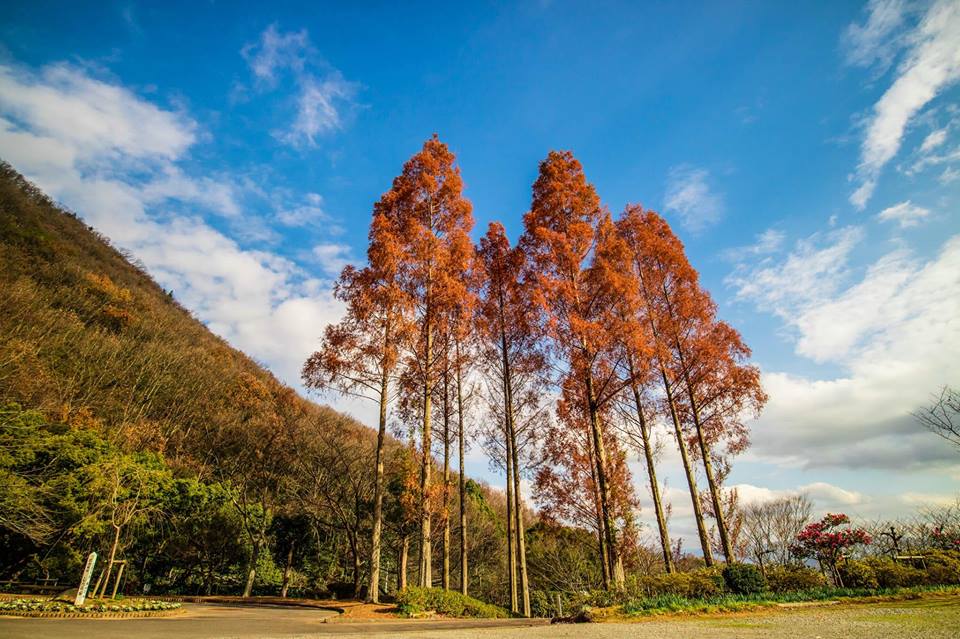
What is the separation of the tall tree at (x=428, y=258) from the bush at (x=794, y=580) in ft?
28.0

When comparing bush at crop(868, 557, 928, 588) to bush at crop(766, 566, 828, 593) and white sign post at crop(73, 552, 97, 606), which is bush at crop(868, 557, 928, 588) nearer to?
bush at crop(766, 566, 828, 593)

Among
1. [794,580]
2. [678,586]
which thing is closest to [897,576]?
[794,580]

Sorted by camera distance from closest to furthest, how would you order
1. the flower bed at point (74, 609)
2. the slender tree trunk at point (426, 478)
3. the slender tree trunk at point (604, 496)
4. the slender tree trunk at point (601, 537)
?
the flower bed at point (74, 609) < the slender tree trunk at point (604, 496) < the slender tree trunk at point (601, 537) < the slender tree trunk at point (426, 478)

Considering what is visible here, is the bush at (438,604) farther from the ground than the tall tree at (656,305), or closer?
closer

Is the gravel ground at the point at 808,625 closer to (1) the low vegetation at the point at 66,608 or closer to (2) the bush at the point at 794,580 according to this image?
(2) the bush at the point at 794,580

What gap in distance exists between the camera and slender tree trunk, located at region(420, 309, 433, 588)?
10398 mm

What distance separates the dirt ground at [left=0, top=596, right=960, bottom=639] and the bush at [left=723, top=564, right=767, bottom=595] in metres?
1.76

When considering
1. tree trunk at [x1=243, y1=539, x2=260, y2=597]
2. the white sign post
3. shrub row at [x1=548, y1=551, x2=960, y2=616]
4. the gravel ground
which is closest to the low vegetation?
the white sign post

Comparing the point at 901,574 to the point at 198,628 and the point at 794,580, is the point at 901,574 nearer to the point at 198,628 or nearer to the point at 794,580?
the point at 794,580

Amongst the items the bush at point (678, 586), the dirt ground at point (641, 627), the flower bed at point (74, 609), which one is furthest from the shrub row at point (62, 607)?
the bush at point (678, 586)

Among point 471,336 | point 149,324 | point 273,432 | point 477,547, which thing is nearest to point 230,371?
point 149,324

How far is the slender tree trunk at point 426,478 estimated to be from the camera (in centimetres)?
1040

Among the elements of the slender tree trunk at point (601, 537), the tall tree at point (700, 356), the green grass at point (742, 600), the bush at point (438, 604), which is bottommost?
the bush at point (438, 604)

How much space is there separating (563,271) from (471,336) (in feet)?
11.6
